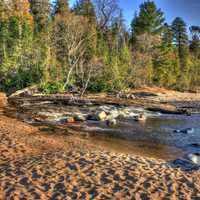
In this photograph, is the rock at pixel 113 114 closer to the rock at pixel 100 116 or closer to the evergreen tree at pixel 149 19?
the rock at pixel 100 116

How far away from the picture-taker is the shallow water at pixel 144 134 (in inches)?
766

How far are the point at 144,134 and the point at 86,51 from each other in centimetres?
4244

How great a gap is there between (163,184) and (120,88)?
1900 inches

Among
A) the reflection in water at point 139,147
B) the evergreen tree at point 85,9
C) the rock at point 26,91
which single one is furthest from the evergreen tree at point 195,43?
the reflection in water at point 139,147

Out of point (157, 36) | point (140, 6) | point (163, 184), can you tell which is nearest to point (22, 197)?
point (163, 184)

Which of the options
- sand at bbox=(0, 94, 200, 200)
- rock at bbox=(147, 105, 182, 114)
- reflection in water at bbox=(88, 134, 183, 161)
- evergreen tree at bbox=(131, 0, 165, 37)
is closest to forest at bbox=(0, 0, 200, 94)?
evergreen tree at bbox=(131, 0, 165, 37)

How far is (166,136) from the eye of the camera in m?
24.2

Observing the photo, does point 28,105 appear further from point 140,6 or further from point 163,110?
point 140,6

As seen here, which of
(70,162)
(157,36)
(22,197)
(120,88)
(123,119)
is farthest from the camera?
(157,36)

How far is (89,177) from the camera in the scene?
11.5 m

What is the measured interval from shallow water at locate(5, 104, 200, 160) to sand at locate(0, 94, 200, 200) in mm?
4803

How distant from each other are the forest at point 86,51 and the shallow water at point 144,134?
21.1m

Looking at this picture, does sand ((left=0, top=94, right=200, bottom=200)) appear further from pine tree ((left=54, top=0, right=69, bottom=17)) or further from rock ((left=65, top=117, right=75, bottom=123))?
pine tree ((left=54, top=0, right=69, bottom=17))

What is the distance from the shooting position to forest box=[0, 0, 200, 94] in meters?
57.3
